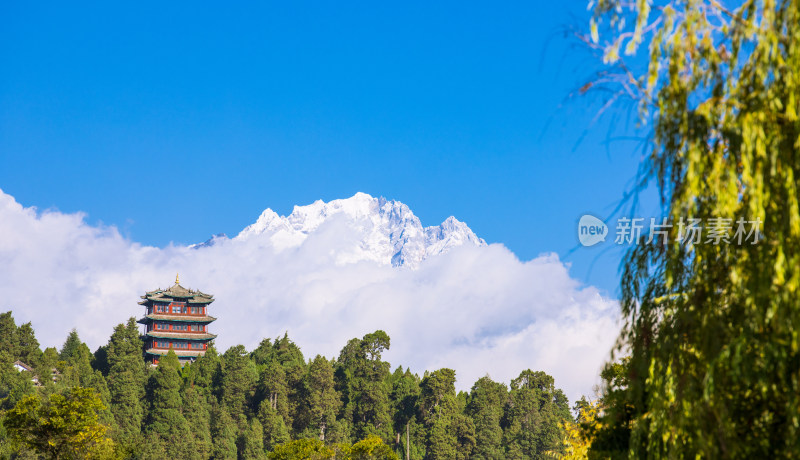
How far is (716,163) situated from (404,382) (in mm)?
43059

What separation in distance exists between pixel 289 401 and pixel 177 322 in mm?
11334

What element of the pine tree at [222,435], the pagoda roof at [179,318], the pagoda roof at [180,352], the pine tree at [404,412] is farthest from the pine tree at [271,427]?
the pagoda roof at [179,318]

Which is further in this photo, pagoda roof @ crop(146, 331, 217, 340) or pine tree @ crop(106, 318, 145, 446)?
pagoda roof @ crop(146, 331, 217, 340)

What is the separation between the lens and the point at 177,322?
167ft

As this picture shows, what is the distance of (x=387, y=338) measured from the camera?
48.0 meters

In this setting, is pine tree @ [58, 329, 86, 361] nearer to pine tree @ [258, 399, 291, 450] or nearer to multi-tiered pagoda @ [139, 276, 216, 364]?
multi-tiered pagoda @ [139, 276, 216, 364]

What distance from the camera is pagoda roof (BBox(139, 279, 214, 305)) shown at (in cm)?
5047

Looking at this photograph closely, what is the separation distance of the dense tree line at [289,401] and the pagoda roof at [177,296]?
4713mm

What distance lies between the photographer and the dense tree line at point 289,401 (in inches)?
1510

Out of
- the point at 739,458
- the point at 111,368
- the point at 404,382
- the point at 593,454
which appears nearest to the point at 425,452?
the point at 404,382

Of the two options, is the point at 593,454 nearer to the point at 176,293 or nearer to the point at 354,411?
the point at 354,411

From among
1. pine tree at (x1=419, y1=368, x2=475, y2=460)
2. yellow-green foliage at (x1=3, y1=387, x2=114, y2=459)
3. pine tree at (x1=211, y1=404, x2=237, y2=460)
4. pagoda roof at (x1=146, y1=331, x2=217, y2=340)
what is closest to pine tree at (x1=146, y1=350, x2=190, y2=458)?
pine tree at (x1=211, y1=404, x2=237, y2=460)

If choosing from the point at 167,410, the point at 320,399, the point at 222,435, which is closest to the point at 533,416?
the point at 320,399

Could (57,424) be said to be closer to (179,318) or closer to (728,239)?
(728,239)
